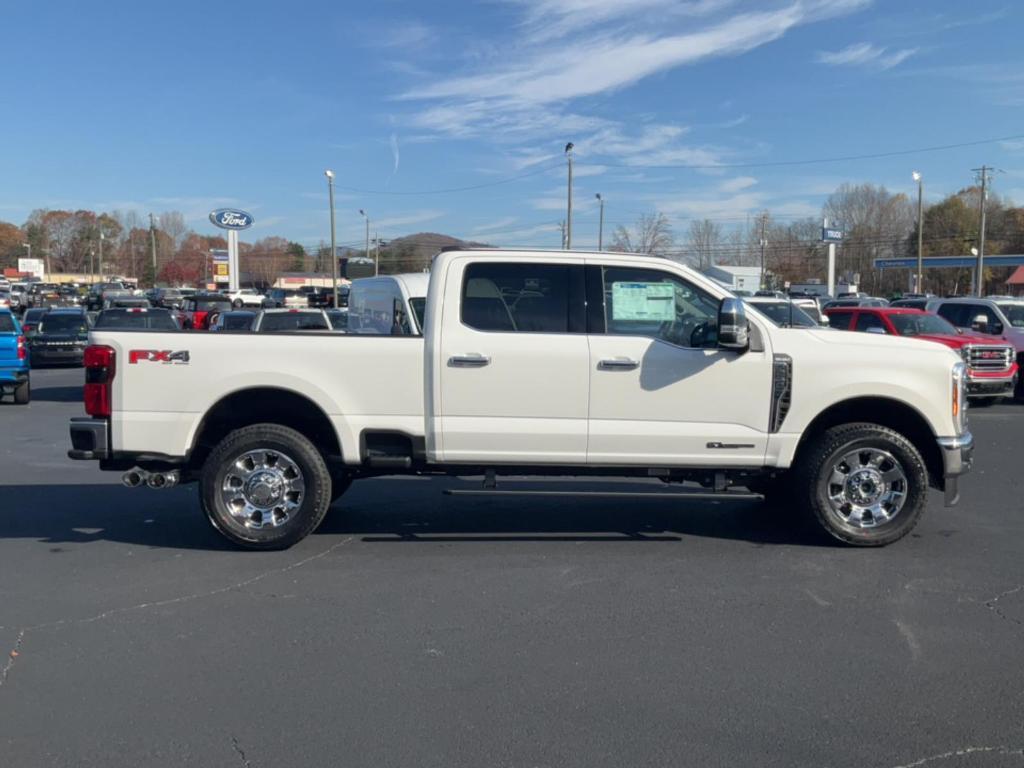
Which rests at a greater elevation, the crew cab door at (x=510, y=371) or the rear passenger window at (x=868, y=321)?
the rear passenger window at (x=868, y=321)

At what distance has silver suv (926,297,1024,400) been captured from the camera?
1797cm

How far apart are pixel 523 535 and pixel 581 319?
182 centimetres

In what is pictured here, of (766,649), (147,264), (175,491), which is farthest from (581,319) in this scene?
(147,264)

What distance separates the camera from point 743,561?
22.6ft

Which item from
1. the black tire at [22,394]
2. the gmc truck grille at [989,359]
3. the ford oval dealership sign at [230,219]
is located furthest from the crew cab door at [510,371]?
the ford oval dealership sign at [230,219]

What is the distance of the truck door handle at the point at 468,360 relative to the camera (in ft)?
22.4

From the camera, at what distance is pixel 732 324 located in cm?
666

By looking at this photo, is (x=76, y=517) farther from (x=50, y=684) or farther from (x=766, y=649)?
(x=766, y=649)

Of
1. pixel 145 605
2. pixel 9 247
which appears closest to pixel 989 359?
pixel 145 605

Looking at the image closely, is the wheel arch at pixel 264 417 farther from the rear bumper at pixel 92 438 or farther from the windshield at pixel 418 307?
the windshield at pixel 418 307

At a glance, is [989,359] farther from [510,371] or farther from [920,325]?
[510,371]

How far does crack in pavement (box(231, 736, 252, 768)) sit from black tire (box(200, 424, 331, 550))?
2917 mm

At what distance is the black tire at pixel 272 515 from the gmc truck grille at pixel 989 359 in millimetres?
13410

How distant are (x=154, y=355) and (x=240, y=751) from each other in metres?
3.64
